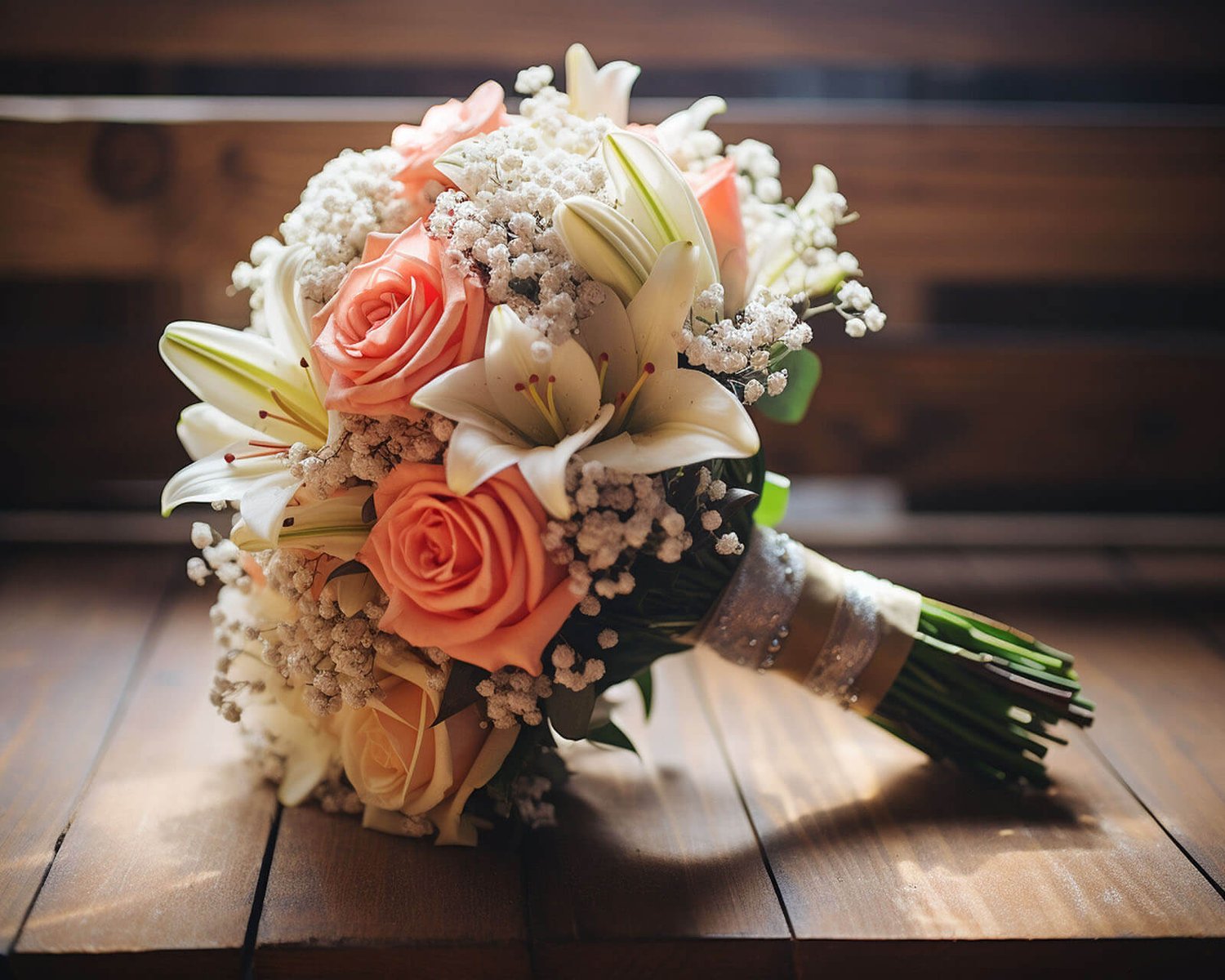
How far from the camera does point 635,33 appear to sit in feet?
4.50

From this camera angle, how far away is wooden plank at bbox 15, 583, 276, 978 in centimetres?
79

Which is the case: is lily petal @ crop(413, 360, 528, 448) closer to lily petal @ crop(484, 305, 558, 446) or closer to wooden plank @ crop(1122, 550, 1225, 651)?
lily petal @ crop(484, 305, 558, 446)

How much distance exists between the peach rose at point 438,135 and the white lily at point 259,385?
0.10 meters

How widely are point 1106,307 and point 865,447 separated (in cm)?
49

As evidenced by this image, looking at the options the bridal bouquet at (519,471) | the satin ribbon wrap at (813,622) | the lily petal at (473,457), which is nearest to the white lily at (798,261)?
the bridal bouquet at (519,471)

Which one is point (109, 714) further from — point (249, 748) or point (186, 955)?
point (186, 955)

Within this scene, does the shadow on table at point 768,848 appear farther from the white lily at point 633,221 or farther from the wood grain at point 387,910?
the white lily at point 633,221

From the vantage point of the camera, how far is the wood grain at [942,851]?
0.83 meters

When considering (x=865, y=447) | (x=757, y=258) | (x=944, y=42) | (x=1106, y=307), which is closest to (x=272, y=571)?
(x=757, y=258)

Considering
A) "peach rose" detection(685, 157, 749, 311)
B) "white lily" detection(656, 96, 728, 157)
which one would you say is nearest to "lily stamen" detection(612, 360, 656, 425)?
"peach rose" detection(685, 157, 749, 311)

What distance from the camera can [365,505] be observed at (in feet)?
2.62

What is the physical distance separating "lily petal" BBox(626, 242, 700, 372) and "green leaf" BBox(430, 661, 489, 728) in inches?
9.7

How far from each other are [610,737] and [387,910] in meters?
0.21

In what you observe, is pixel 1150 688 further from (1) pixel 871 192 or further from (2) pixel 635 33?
(2) pixel 635 33
